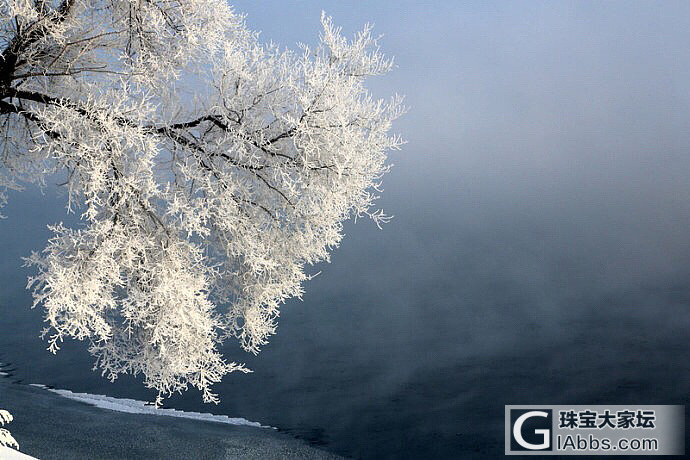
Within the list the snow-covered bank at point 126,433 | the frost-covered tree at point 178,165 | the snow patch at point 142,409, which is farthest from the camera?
the snow patch at point 142,409

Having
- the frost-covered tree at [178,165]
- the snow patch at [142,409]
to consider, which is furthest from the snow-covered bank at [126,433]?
the frost-covered tree at [178,165]

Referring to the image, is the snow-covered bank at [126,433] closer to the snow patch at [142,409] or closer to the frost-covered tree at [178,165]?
the snow patch at [142,409]

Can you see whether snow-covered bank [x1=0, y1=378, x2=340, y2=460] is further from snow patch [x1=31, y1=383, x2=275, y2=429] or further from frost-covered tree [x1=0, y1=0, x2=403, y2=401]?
frost-covered tree [x1=0, y1=0, x2=403, y2=401]

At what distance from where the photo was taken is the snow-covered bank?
1374 cm

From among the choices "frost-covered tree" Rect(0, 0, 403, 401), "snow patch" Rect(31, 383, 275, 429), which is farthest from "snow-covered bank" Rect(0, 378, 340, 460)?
"frost-covered tree" Rect(0, 0, 403, 401)

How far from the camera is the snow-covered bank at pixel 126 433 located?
13.7m

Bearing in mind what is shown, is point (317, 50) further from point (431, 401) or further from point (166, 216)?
point (431, 401)

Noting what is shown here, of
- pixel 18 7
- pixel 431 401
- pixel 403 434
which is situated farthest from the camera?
pixel 431 401

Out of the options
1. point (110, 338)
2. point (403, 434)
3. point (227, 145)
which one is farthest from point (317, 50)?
point (403, 434)

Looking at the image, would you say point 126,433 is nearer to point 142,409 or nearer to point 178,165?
point 142,409

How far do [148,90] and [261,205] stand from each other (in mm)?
2697

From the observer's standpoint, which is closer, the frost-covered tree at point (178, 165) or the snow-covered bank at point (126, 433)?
the frost-covered tree at point (178, 165)

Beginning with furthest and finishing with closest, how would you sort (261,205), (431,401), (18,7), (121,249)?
(431,401) < (261,205) < (121,249) < (18,7)

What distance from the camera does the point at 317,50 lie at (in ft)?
33.4
